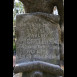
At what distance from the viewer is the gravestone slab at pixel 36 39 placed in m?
2.94

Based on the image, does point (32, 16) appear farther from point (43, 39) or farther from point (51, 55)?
point (51, 55)

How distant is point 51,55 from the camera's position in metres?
2.94

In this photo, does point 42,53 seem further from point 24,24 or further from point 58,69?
point 24,24

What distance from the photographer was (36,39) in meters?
2.98

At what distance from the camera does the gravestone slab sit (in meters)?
2.94

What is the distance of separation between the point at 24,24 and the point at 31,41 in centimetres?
39
